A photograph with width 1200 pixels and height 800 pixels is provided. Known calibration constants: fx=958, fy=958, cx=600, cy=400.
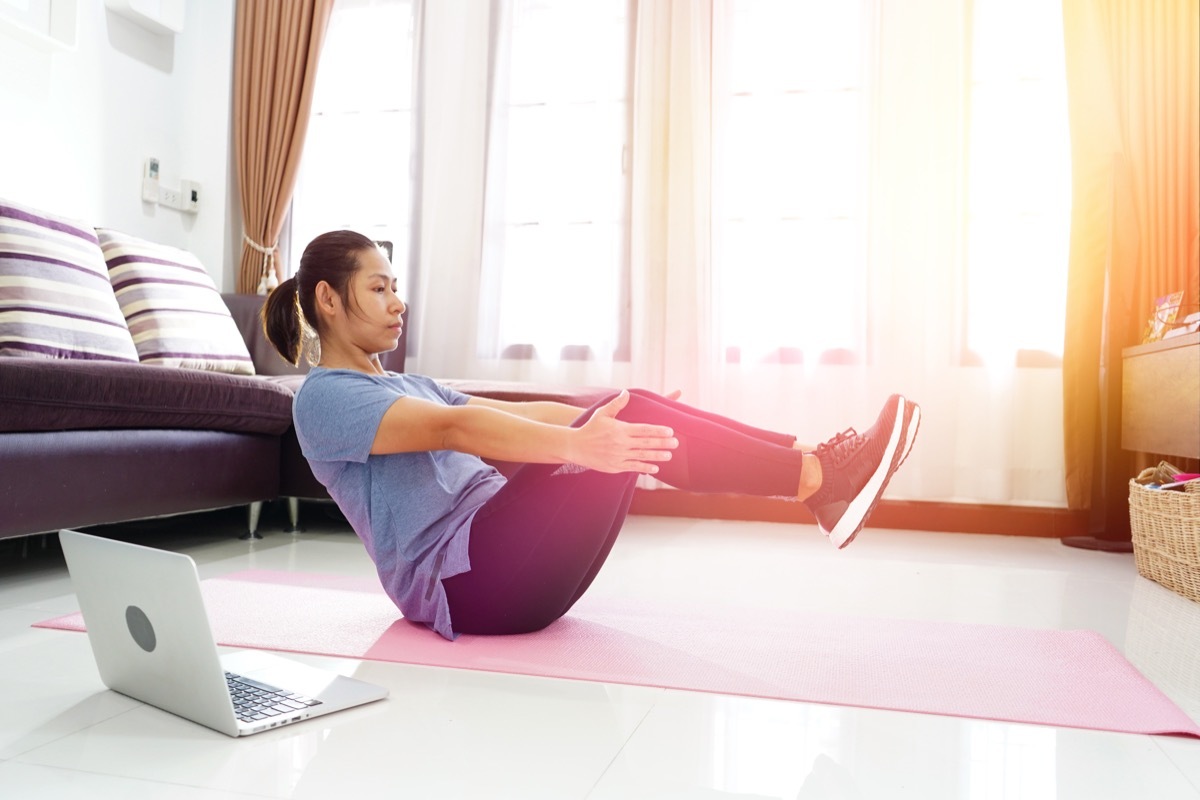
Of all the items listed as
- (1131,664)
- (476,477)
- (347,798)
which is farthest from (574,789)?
(1131,664)

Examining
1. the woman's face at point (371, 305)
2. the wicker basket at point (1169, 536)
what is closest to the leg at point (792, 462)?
the woman's face at point (371, 305)

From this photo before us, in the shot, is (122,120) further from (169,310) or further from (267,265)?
(169,310)

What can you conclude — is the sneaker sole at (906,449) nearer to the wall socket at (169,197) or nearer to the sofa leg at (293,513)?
the sofa leg at (293,513)

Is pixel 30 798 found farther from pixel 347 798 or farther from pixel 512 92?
pixel 512 92

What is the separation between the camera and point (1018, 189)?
364 centimetres

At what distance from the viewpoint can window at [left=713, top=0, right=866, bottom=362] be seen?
150 inches

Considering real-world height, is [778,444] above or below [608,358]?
below

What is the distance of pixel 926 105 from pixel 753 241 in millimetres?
828

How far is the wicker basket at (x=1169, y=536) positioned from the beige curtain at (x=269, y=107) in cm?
354

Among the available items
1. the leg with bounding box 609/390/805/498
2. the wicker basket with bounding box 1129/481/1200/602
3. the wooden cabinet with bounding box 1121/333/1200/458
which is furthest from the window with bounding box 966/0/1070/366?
the leg with bounding box 609/390/805/498

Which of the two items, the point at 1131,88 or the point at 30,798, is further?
the point at 1131,88

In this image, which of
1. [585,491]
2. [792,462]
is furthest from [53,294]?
[792,462]

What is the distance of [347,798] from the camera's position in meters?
1.09

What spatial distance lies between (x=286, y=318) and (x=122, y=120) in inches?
113
